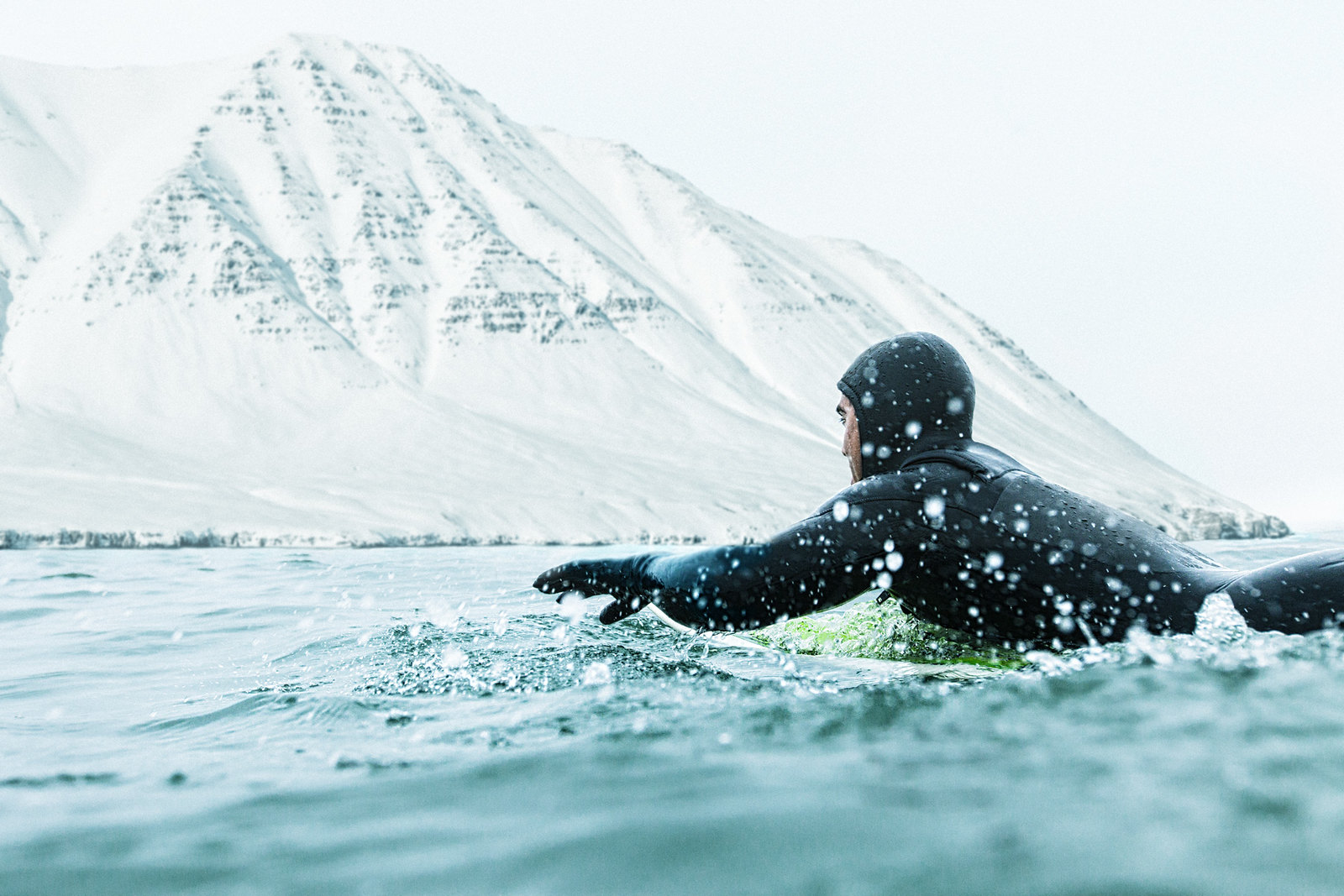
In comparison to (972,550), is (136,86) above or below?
above

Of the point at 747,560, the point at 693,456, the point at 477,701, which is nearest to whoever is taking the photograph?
the point at 477,701

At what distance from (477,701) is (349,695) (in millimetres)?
→ 600

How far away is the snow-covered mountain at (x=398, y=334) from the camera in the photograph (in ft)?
194

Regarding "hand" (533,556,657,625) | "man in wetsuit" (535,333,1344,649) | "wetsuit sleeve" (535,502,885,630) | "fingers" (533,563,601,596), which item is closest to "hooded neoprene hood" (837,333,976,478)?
"man in wetsuit" (535,333,1344,649)

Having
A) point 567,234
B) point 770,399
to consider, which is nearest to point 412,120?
point 567,234

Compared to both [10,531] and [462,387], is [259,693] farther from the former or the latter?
[462,387]

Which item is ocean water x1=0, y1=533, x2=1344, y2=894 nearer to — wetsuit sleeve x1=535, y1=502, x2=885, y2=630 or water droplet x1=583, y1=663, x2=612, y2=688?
water droplet x1=583, y1=663, x2=612, y2=688

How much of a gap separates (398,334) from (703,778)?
79.8 meters

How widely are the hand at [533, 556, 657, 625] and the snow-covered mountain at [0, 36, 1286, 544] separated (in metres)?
47.9

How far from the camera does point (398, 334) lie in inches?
3095

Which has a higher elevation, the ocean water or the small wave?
the ocean water

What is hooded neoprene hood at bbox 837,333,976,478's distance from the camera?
13.3 ft

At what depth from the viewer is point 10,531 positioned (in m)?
44.5

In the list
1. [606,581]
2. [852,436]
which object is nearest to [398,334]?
[606,581]
